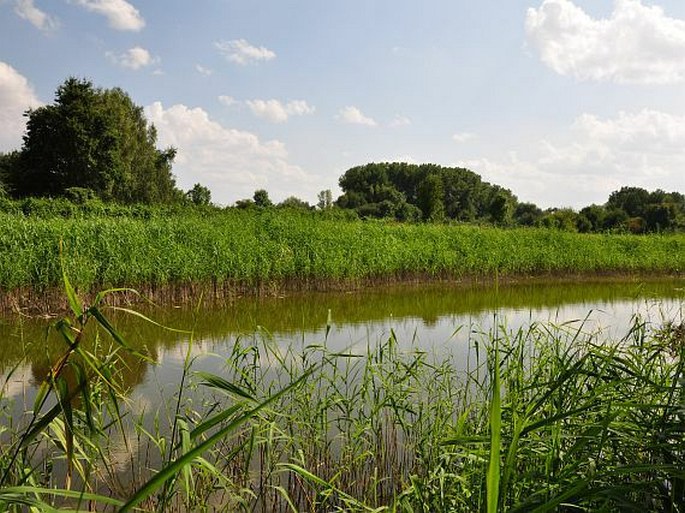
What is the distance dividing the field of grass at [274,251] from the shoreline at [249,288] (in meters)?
0.08

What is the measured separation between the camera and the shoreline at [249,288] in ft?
29.5

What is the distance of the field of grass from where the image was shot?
31.2ft

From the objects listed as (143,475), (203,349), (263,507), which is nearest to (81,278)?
(203,349)

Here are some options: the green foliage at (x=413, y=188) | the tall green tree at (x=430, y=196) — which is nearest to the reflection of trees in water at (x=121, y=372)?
the tall green tree at (x=430, y=196)

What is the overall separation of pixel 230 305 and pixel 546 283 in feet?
38.2

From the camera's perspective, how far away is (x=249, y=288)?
40.2 ft

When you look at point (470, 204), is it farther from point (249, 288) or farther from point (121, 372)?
point (121, 372)

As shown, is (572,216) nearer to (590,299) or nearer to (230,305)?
(590,299)

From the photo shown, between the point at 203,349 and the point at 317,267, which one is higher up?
the point at 317,267

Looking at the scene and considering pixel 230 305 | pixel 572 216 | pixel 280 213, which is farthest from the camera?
pixel 572 216

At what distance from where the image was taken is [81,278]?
9.38 meters

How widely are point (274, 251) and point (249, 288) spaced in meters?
1.14

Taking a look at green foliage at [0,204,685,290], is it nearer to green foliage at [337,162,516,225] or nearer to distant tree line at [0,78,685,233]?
distant tree line at [0,78,685,233]

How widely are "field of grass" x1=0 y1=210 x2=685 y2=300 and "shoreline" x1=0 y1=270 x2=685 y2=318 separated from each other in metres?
0.08
